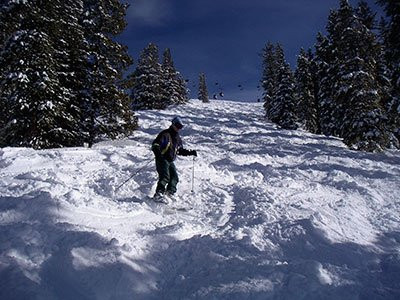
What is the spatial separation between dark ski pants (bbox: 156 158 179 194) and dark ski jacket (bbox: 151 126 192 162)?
140 mm

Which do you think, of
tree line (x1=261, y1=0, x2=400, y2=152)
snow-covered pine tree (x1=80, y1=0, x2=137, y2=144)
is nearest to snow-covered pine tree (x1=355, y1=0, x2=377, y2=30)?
tree line (x1=261, y1=0, x2=400, y2=152)

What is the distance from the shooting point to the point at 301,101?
4006 centimetres

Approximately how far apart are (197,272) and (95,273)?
4.70 ft

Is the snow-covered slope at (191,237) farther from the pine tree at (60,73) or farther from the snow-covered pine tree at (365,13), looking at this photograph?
the snow-covered pine tree at (365,13)

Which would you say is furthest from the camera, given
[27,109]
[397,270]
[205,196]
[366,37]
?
[366,37]

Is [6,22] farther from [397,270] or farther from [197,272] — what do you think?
[397,270]

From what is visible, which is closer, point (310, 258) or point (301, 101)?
point (310, 258)

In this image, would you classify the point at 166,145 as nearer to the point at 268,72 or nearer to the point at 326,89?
the point at 326,89

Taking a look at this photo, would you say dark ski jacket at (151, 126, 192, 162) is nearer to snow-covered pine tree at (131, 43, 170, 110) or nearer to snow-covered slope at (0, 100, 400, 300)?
snow-covered slope at (0, 100, 400, 300)

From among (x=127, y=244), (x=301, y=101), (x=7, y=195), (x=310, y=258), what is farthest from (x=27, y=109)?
(x=301, y=101)

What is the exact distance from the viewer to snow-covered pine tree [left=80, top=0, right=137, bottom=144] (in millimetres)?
17109

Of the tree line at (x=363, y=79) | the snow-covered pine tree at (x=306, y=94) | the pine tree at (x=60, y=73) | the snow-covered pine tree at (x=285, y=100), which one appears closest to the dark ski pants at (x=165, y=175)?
the pine tree at (x=60, y=73)

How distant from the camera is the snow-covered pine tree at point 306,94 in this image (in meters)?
39.4

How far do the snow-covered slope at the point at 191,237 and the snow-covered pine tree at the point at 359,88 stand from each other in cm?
926
